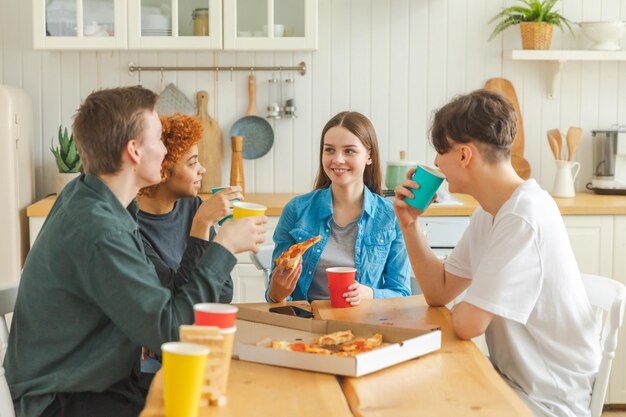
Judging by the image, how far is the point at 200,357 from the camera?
1317 mm

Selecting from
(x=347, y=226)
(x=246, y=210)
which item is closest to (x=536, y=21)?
(x=347, y=226)

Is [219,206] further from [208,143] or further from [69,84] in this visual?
[69,84]

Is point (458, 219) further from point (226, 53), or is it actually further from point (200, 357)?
point (200, 357)

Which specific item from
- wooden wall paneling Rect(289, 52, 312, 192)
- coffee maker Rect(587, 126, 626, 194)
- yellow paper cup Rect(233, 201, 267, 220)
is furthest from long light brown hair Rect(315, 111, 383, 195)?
coffee maker Rect(587, 126, 626, 194)

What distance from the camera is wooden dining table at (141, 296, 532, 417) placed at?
1.46 m

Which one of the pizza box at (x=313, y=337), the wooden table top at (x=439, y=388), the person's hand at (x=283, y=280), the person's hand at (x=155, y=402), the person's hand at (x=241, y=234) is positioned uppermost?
the person's hand at (x=241, y=234)

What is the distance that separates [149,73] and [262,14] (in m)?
0.67

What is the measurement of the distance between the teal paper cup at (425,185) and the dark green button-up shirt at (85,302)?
53cm

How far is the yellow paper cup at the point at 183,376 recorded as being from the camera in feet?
4.33

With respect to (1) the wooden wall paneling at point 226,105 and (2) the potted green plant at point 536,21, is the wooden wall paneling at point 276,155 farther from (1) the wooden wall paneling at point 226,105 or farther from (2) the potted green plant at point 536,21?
(2) the potted green plant at point 536,21

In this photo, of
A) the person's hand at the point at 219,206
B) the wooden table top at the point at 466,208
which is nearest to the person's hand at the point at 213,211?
the person's hand at the point at 219,206

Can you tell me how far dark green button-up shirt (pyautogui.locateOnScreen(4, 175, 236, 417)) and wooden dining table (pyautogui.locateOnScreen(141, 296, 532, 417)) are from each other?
0.61ft

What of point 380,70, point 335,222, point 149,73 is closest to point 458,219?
point 380,70

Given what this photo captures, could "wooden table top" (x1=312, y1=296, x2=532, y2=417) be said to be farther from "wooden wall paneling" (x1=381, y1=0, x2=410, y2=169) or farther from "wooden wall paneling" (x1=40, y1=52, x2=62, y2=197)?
"wooden wall paneling" (x1=40, y1=52, x2=62, y2=197)
